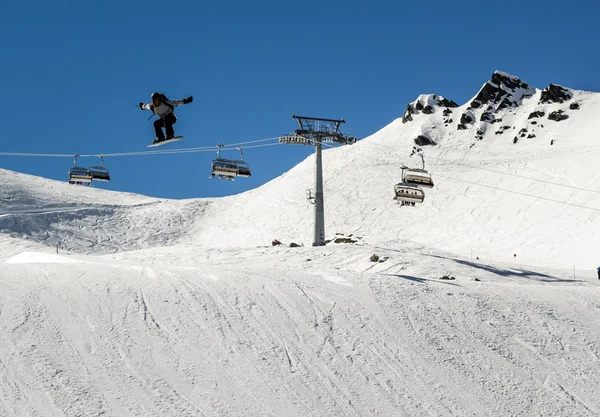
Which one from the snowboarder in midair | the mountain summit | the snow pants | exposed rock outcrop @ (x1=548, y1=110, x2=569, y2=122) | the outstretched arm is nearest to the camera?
the outstretched arm

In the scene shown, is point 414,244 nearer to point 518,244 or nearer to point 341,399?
point 518,244

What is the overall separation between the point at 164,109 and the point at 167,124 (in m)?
0.71

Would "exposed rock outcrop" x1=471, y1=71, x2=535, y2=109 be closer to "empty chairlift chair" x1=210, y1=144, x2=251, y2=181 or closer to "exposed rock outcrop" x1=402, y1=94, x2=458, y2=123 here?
"exposed rock outcrop" x1=402, y1=94, x2=458, y2=123

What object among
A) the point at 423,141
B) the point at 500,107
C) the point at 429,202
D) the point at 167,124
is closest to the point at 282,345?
the point at 167,124

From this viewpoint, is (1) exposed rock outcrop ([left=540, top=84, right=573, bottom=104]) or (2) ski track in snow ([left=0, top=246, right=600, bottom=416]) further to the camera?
(1) exposed rock outcrop ([left=540, top=84, right=573, bottom=104])

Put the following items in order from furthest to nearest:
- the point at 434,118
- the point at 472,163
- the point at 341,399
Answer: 1. the point at 434,118
2. the point at 472,163
3. the point at 341,399

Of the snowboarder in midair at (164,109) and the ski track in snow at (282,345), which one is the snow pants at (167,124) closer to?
the snowboarder in midair at (164,109)

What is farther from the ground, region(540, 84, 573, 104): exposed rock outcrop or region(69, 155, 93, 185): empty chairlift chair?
region(540, 84, 573, 104): exposed rock outcrop

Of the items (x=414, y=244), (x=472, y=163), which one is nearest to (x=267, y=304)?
(x=414, y=244)

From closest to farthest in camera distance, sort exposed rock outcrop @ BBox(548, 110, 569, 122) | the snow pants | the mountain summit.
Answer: the snow pants
exposed rock outcrop @ BBox(548, 110, 569, 122)
the mountain summit

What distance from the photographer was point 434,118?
96.1 m

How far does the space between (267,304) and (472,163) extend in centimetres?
6332

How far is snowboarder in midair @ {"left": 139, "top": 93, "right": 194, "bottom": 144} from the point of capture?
1538 centimetres

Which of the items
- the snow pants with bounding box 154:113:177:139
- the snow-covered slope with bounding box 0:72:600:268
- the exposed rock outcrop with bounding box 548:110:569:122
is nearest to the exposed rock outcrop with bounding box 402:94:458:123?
the snow-covered slope with bounding box 0:72:600:268
